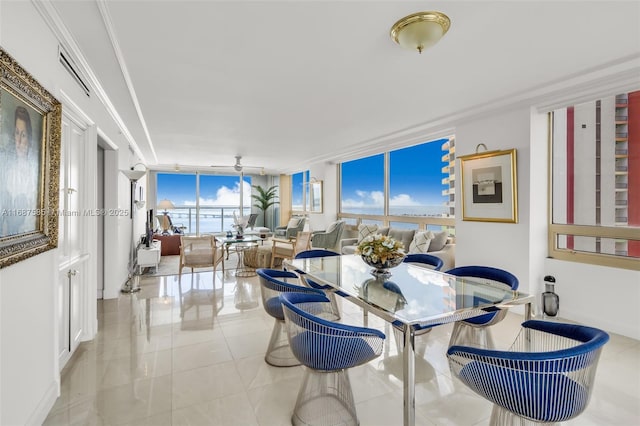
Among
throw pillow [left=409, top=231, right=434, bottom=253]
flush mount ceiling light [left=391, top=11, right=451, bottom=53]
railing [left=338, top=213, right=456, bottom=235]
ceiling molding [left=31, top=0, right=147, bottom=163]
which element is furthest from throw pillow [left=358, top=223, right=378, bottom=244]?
ceiling molding [left=31, top=0, right=147, bottom=163]

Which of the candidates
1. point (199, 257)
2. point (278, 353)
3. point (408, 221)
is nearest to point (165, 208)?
point (199, 257)

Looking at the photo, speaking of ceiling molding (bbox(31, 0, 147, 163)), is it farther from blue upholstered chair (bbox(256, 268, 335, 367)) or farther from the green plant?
the green plant

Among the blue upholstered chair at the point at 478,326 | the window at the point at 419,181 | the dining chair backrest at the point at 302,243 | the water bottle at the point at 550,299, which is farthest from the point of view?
the dining chair backrest at the point at 302,243

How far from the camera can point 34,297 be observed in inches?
71.0

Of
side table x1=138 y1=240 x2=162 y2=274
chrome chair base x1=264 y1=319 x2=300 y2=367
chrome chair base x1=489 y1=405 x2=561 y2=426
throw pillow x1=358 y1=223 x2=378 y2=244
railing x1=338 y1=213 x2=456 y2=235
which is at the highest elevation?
railing x1=338 y1=213 x2=456 y2=235

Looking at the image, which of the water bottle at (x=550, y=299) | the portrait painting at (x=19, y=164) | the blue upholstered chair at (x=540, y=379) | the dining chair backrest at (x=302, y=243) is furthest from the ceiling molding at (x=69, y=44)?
the water bottle at (x=550, y=299)

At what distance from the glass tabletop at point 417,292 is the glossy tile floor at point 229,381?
720mm

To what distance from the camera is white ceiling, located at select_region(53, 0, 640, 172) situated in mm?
1979

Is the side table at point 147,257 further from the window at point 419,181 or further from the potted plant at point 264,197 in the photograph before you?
the potted plant at point 264,197

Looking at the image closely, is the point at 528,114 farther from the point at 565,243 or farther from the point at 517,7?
the point at 517,7

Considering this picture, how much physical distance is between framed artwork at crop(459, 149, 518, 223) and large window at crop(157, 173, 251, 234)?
7.67 meters

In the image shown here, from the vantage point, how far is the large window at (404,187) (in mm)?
5621

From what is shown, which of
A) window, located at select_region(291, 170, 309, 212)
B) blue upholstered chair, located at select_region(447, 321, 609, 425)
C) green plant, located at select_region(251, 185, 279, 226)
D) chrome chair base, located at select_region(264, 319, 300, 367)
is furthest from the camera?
green plant, located at select_region(251, 185, 279, 226)

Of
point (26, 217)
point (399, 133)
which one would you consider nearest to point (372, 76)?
point (399, 133)
